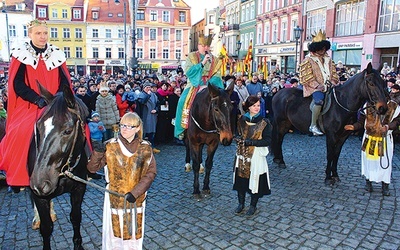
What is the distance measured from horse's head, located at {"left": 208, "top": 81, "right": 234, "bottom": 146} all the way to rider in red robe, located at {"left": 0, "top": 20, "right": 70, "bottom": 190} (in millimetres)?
2124

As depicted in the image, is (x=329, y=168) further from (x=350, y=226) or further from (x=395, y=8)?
(x=395, y=8)

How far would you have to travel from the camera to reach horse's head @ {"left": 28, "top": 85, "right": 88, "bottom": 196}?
8.95 ft

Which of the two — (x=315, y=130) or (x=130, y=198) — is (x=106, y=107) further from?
(x=130, y=198)

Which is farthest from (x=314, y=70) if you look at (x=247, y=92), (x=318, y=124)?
(x=247, y=92)

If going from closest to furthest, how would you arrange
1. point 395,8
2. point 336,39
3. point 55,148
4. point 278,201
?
1. point 55,148
2. point 278,201
3. point 395,8
4. point 336,39

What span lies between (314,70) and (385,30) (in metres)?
17.4

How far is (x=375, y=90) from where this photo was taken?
18.6 ft

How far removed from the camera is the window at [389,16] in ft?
63.7

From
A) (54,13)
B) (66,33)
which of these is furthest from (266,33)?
(54,13)

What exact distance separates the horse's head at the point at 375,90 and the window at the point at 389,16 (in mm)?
17046

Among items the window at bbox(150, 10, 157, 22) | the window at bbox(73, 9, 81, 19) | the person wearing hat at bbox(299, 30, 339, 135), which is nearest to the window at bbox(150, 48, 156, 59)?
the window at bbox(150, 10, 157, 22)

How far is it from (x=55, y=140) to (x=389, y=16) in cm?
2315

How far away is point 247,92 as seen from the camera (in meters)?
11.2

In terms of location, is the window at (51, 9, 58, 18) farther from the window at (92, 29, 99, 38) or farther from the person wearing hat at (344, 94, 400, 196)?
the person wearing hat at (344, 94, 400, 196)
